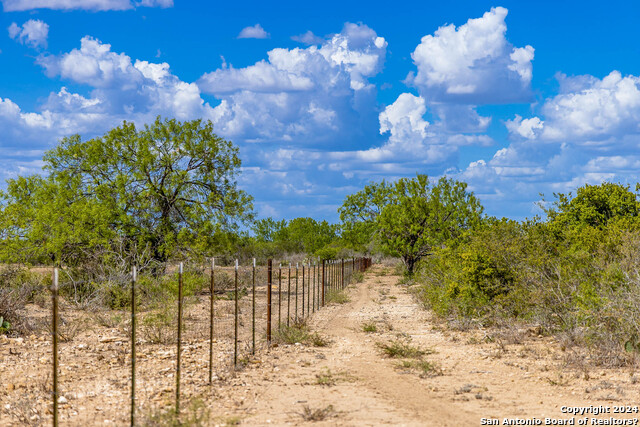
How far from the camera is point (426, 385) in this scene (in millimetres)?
11062

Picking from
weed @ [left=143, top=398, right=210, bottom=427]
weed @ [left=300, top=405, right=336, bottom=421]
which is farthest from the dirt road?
weed @ [left=143, top=398, right=210, bottom=427]

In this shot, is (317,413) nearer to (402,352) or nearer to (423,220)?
(402,352)

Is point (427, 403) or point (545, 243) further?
point (545, 243)

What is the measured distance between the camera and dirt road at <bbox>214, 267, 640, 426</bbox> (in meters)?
9.05

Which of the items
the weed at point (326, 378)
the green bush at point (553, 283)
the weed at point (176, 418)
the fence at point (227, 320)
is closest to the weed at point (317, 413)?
the weed at point (176, 418)

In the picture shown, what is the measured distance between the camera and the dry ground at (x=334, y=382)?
902cm

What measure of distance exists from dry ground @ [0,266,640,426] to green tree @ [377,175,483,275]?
30336 millimetres

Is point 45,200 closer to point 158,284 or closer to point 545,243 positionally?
point 158,284

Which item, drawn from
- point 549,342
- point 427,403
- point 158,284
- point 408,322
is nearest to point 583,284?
point 549,342

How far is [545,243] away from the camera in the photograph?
18562 millimetres

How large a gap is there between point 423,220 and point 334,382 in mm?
37425

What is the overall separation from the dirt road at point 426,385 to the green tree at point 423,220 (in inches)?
1196

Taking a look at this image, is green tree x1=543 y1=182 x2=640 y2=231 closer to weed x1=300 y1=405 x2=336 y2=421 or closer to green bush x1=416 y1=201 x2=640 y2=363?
Answer: green bush x1=416 y1=201 x2=640 y2=363

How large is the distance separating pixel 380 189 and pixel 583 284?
3879 centimetres
